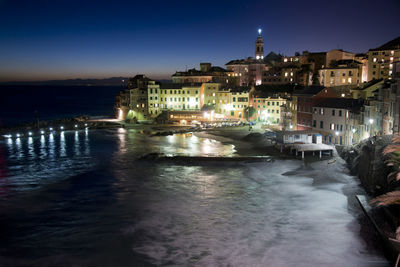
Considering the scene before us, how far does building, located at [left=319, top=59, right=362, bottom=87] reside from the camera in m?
57.2

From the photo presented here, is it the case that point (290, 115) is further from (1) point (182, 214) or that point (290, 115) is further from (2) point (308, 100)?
(1) point (182, 214)

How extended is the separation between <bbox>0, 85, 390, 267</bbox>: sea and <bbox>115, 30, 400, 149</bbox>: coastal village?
21.2 ft

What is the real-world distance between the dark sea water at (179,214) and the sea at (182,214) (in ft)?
0.20

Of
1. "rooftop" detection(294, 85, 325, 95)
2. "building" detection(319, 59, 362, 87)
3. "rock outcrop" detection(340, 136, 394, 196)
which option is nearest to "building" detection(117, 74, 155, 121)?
"building" detection(319, 59, 362, 87)

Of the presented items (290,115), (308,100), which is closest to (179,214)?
(308,100)

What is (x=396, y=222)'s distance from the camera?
16.3 meters

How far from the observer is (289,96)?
193 ft

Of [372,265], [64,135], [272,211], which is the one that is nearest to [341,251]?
[372,265]

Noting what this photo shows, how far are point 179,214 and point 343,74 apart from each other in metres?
48.0

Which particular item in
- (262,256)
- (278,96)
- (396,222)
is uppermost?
(278,96)

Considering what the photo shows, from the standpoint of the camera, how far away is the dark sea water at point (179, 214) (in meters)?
16.4

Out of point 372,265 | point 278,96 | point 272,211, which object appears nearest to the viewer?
point 372,265

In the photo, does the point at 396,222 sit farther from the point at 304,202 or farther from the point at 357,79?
the point at 357,79

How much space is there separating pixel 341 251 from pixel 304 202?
21.7ft
